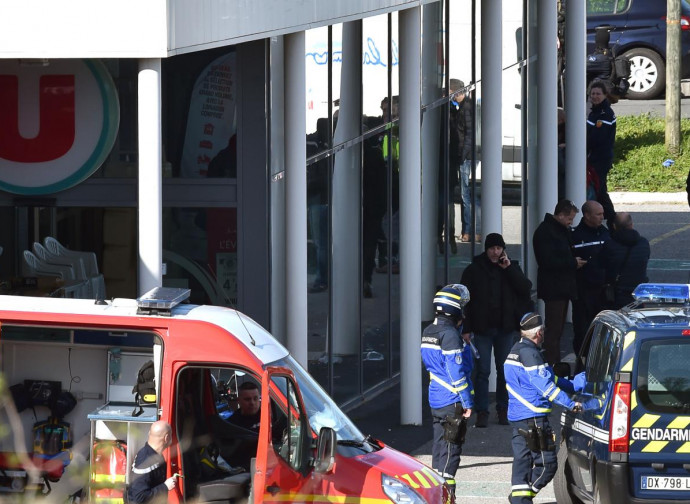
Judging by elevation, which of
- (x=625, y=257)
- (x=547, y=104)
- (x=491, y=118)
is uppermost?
(x=547, y=104)

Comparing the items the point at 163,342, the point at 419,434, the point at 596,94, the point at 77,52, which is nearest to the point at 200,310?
the point at 163,342

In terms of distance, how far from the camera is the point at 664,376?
9.35 meters

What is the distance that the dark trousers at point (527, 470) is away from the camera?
10445 millimetres

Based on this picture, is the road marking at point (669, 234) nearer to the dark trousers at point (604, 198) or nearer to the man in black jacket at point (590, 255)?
the dark trousers at point (604, 198)

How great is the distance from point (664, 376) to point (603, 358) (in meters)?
0.64

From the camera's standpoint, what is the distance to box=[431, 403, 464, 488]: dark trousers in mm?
10703

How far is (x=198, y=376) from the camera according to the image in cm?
823

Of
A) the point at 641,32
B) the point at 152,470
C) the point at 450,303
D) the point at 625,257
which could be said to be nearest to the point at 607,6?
the point at 641,32

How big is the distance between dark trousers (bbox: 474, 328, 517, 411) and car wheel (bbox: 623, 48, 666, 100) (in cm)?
1708

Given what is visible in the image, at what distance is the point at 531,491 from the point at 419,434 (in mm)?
2833

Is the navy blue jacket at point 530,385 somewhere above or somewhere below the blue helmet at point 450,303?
below

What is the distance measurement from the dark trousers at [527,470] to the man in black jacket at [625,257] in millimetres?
5049

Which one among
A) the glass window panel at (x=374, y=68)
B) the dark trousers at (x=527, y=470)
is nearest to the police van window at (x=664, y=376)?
the dark trousers at (x=527, y=470)

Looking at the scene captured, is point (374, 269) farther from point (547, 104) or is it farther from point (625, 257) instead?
point (547, 104)
